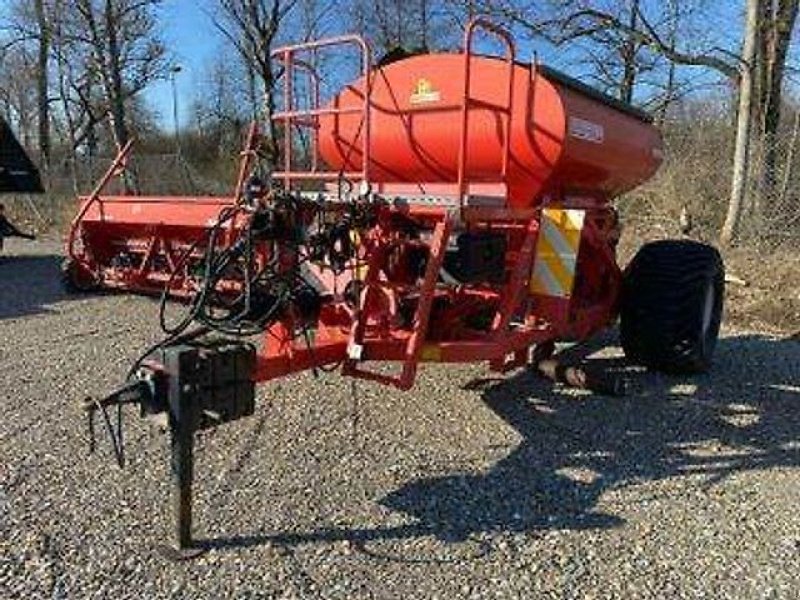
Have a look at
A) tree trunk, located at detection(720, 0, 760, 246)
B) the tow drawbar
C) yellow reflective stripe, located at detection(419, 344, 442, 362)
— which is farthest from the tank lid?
tree trunk, located at detection(720, 0, 760, 246)

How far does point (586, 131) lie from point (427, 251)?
128 cm

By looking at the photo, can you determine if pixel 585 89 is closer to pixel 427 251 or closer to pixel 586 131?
pixel 586 131

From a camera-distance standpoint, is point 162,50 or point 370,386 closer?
point 370,386

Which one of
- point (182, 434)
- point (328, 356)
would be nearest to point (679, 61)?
point (328, 356)

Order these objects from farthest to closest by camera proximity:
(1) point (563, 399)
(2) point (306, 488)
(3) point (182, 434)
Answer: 1. (1) point (563, 399)
2. (2) point (306, 488)
3. (3) point (182, 434)

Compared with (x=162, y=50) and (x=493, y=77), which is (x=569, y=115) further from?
(x=162, y=50)

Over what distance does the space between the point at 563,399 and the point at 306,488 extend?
2.08 m

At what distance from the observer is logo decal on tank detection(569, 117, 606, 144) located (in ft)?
16.6

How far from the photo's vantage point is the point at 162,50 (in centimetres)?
3366

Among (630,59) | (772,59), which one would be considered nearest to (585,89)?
(772,59)

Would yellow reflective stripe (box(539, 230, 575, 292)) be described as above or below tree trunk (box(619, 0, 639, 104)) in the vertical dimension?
below

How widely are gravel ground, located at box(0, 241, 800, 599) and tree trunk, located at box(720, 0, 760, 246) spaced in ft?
19.8

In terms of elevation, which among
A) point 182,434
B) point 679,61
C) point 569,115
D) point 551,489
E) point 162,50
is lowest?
point 551,489

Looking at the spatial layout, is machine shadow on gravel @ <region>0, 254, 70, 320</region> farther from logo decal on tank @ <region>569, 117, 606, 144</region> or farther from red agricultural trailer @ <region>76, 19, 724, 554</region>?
logo decal on tank @ <region>569, 117, 606, 144</region>
